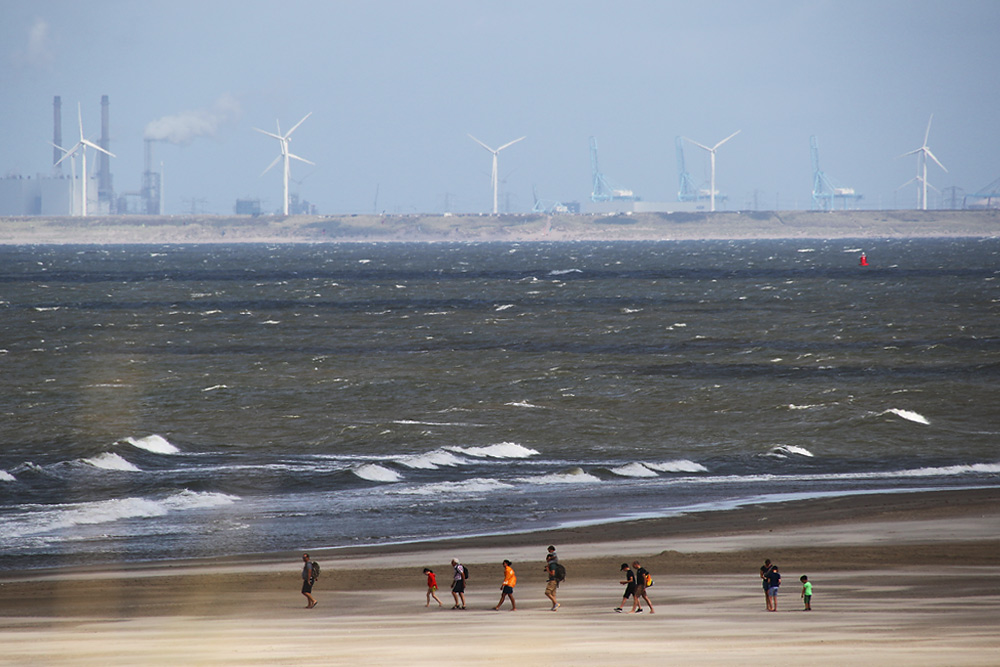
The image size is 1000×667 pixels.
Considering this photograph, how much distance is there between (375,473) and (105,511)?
10.1 metres

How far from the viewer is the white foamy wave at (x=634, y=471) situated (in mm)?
44750

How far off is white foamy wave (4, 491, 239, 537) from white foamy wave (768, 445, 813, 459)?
70.3ft

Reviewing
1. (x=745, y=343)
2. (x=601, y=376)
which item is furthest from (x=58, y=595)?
(x=745, y=343)

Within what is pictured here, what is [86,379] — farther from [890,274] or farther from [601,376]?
[890,274]

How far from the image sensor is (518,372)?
7300 cm

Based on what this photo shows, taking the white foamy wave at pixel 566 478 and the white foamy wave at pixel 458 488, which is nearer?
the white foamy wave at pixel 458 488

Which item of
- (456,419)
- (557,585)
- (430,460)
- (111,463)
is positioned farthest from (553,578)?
Answer: (456,419)

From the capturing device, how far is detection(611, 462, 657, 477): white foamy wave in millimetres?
44750

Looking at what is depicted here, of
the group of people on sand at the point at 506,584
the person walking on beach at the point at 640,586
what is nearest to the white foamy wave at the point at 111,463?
the group of people on sand at the point at 506,584

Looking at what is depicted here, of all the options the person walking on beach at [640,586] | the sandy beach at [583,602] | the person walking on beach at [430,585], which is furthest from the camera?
the person walking on beach at [430,585]

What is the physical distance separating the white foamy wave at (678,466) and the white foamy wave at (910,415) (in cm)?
1362

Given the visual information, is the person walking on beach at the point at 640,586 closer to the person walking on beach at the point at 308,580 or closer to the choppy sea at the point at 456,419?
the person walking on beach at the point at 308,580

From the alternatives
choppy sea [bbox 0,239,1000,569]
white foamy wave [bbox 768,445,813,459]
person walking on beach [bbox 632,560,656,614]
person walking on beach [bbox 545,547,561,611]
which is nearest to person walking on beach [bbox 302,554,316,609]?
person walking on beach [bbox 545,547,561,611]

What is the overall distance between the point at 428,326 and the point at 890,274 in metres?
98.8
